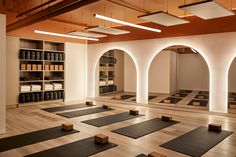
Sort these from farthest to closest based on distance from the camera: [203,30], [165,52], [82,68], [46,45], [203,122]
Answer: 1. [165,52]
2. [82,68]
3. [46,45]
4. [203,30]
5. [203,122]

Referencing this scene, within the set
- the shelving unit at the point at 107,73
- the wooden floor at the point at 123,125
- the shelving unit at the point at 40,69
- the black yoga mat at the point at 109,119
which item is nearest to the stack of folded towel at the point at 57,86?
the shelving unit at the point at 40,69

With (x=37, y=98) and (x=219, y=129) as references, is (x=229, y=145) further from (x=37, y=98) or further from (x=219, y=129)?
(x=37, y=98)

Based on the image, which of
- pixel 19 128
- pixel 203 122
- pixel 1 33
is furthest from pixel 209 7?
pixel 19 128

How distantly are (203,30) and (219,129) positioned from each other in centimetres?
329

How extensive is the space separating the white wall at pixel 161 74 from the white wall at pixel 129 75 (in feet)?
3.28

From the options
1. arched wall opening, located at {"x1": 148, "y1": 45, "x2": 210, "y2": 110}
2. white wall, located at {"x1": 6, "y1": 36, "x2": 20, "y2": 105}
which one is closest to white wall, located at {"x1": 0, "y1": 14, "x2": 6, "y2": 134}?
white wall, located at {"x1": 6, "y1": 36, "x2": 20, "y2": 105}

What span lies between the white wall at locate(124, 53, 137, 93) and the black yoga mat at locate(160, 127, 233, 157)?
6.70 m

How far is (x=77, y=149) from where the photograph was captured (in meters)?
3.75

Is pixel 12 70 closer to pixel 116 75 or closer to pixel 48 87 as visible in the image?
pixel 48 87

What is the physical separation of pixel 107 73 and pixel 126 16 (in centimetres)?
410

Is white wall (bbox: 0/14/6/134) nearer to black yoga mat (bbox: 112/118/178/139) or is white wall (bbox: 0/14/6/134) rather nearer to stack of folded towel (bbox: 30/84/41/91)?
black yoga mat (bbox: 112/118/178/139)

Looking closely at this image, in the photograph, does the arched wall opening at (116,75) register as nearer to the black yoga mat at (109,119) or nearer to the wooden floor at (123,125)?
the wooden floor at (123,125)

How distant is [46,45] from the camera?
8.63 metres

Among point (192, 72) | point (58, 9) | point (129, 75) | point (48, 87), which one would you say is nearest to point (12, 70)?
point (48, 87)
